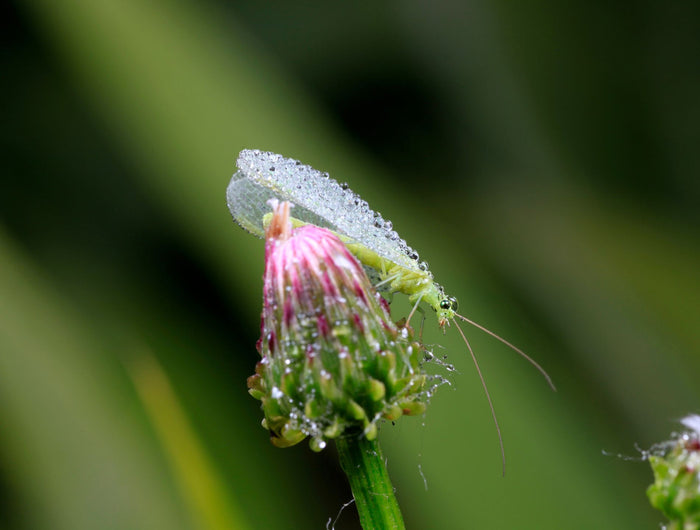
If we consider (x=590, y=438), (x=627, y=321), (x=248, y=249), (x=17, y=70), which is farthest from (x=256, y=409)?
(x=17, y=70)

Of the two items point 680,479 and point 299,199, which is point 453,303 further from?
point 680,479

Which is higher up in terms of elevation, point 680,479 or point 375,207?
point 375,207

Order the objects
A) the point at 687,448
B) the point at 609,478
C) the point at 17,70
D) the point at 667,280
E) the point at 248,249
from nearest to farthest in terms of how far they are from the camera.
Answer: the point at 687,448, the point at 609,478, the point at 248,249, the point at 667,280, the point at 17,70

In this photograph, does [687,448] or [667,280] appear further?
[667,280]

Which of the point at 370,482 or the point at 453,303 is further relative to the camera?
the point at 453,303

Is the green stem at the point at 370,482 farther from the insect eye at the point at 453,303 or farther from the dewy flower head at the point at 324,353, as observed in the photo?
the insect eye at the point at 453,303

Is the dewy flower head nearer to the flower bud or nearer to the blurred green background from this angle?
the flower bud

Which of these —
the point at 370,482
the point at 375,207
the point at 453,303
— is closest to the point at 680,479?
the point at 370,482

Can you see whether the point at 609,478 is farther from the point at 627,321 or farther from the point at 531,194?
the point at 531,194
